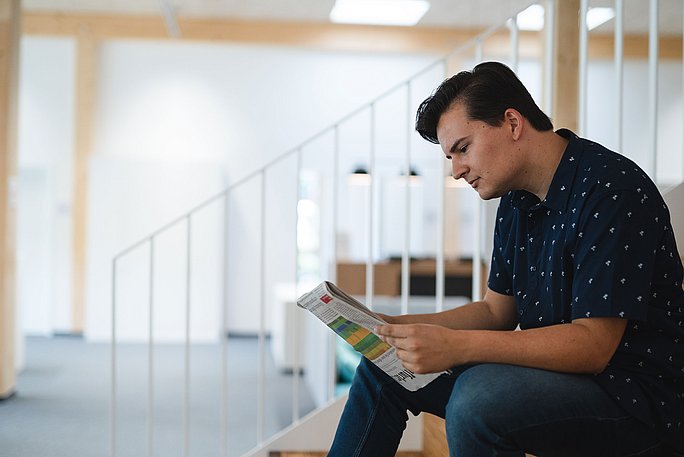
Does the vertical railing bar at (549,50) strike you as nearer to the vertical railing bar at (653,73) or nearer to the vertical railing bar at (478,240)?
the vertical railing bar at (478,240)

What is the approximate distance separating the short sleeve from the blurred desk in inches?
194

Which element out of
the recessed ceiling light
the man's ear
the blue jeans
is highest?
the recessed ceiling light

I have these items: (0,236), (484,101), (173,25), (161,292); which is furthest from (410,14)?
(484,101)

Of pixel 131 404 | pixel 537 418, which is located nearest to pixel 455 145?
pixel 537 418

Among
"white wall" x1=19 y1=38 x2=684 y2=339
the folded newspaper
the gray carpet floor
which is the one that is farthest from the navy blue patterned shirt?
"white wall" x1=19 y1=38 x2=684 y2=339

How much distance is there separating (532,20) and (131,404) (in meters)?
4.85

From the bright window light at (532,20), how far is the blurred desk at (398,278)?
2097mm

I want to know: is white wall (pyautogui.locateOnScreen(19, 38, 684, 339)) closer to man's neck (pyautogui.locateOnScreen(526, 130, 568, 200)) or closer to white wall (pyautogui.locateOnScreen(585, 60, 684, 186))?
white wall (pyautogui.locateOnScreen(585, 60, 684, 186))

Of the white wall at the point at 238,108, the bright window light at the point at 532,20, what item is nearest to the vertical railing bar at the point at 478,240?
the bright window light at the point at 532,20

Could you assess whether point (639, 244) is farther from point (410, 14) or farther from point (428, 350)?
point (410, 14)

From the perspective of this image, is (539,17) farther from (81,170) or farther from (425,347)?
(425,347)

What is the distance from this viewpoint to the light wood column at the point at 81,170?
7.52 m

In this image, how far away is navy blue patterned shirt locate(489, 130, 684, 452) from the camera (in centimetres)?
129

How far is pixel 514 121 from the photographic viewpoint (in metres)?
1.50
